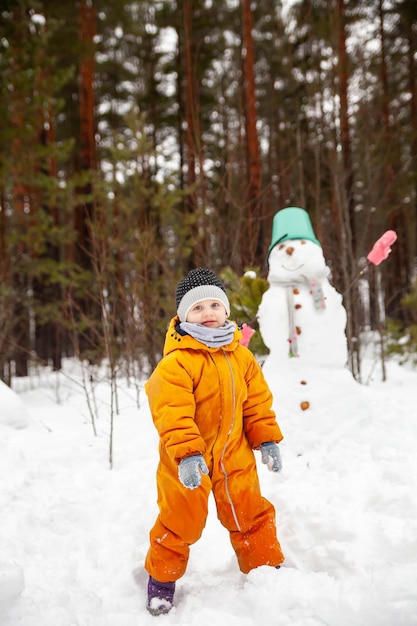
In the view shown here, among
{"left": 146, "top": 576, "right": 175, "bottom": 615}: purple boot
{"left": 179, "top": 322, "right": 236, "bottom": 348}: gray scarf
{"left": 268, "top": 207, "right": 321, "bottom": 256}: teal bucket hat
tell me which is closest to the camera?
{"left": 146, "top": 576, "right": 175, "bottom": 615}: purple boot

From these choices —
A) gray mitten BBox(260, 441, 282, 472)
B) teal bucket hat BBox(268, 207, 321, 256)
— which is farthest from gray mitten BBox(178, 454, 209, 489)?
teal bucket hat BBox(268, 207, 321, 256)

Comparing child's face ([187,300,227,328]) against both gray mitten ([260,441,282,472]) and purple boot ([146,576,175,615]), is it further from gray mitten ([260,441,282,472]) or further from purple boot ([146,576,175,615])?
Answer: purple boot ([146,576,175,615])

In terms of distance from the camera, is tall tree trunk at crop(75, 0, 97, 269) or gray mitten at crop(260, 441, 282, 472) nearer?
gray mitten at crop(260, 441, 282, 472)

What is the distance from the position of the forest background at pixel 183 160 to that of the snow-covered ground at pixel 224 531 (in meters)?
1.00

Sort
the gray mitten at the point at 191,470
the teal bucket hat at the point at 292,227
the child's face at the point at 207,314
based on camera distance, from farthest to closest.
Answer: the teal bucket hat at the point at 292,227 → the child's face at the point at 207,314 → the gray mitten at the point at 191,470

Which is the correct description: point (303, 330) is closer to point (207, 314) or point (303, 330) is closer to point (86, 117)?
point (207, 314)

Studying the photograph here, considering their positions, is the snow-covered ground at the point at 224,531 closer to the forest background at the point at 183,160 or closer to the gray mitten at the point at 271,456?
the gray mitten at the point at 271,456

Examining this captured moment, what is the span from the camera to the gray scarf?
6.02ft

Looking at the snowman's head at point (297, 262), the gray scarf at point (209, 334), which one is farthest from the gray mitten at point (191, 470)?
the snowman's head at point (297, 262)

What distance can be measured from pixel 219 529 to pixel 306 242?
2.25 meters

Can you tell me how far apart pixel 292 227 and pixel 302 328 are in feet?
2.84

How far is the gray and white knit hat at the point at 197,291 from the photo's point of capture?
194 centimetres

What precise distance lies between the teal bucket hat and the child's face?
167 centimetres

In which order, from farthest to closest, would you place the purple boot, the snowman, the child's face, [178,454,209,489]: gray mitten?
the snowman
the child's face
the purple boot
[178,454,209,489]: gray mitten
